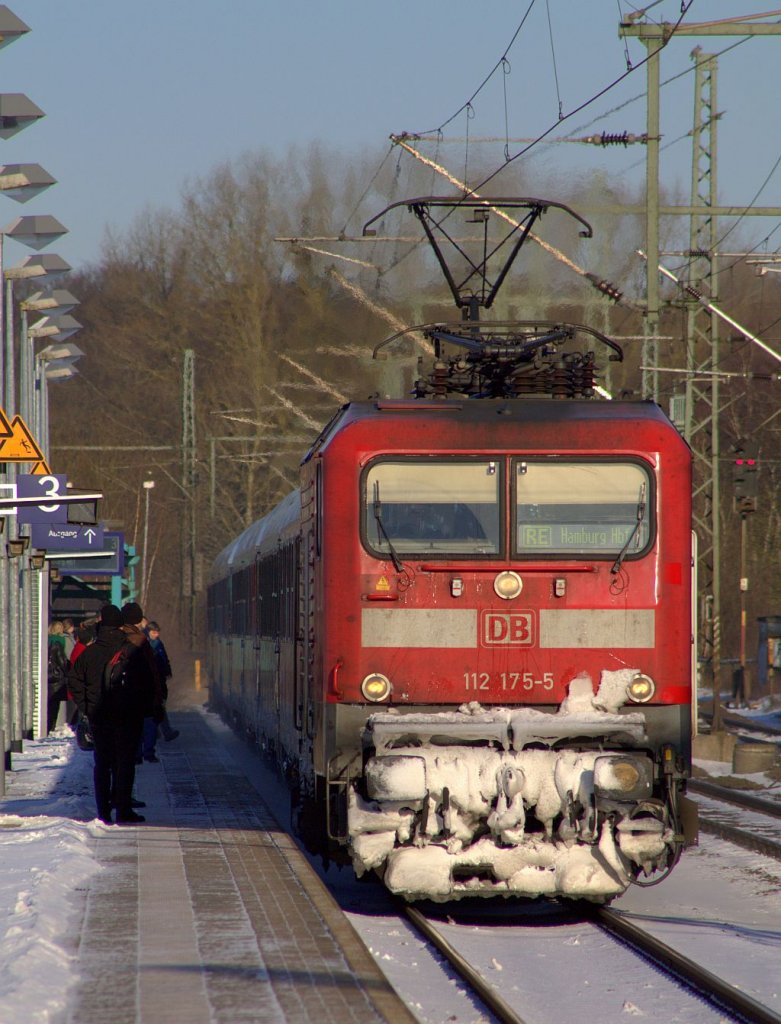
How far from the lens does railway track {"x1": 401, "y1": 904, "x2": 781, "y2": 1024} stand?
693cm

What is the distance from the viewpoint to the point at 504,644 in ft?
31.4

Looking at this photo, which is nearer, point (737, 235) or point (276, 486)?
point (737, 235)

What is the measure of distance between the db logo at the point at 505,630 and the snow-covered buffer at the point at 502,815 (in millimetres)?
562

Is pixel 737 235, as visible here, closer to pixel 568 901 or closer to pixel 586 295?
pixel 586 295

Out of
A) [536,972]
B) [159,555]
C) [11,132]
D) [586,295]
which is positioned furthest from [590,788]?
[159,555]

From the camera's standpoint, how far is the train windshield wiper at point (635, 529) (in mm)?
9602

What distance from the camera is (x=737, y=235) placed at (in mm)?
37125

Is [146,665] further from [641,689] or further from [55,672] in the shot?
[55,672]

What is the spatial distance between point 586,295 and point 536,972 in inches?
888

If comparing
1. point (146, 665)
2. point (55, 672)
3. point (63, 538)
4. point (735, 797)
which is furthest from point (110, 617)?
point (55, 672)

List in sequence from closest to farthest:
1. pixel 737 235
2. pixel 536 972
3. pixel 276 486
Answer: pixel 536 972
pixel 737 235
pixel 276 486

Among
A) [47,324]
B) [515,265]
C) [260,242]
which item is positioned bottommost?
[47,324]

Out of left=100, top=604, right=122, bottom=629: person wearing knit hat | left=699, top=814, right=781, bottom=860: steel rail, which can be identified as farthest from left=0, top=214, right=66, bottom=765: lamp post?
left=699, top=814, right=781, bottom=860: steel rail

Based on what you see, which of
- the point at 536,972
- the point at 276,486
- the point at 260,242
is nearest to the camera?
the point at 536,972
